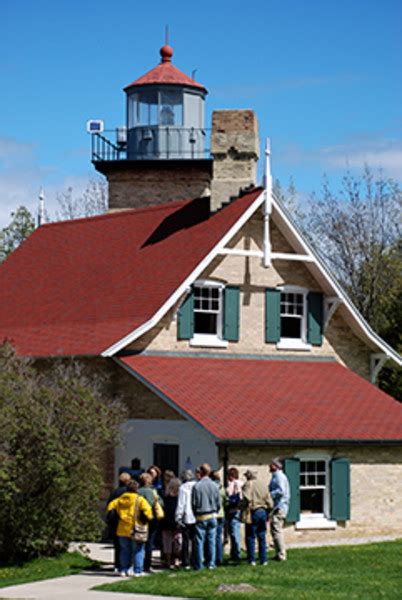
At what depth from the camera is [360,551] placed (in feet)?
80.4

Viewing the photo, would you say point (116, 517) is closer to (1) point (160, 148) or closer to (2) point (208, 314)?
(2) point (208, 314)

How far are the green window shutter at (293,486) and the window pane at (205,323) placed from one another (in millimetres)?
4754

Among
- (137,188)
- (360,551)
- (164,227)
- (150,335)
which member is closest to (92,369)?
(150,335)

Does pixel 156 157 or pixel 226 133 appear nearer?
pixel 226 133

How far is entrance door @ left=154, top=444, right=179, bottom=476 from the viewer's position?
2748 cm

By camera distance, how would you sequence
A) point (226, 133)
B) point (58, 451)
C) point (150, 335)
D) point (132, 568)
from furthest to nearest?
1. point (226, 133)
2. point (150, 335)
3. point (58, 451)
4. point (132, 568)

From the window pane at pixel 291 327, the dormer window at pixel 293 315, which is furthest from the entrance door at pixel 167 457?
the window pane at pixel 291 327

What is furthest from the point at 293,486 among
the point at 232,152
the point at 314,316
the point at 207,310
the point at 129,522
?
the point at 232,152

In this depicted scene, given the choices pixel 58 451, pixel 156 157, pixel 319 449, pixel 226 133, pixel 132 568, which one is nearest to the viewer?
pixel 132 568

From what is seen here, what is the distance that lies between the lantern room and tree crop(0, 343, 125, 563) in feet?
54.2

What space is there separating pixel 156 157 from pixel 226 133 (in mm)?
7941

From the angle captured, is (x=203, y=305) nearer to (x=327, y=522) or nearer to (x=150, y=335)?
(x=150, y=335)

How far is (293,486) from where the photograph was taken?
2631cm

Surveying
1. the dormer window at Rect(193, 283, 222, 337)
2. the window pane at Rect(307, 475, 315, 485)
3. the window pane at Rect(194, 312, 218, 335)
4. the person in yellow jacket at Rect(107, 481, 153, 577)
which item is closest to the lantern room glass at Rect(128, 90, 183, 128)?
the dormer window at Rect(193, 283, 222, 337)
